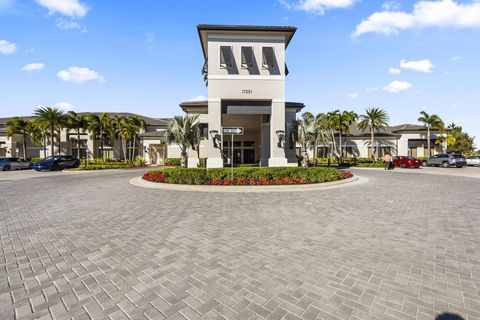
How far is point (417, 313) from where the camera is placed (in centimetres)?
264

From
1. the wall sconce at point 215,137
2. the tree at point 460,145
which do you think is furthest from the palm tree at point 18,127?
the tree at point 460,145

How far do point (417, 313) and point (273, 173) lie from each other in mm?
10355

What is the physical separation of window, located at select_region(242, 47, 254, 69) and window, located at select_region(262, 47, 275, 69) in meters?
1.15

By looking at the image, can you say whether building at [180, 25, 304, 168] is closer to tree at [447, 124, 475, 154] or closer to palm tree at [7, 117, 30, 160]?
palm tree at [7, 117, 30, 160]

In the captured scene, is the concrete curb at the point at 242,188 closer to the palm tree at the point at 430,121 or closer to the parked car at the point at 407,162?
the parked car at the point at 407,162

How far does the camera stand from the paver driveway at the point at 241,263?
2.79 m

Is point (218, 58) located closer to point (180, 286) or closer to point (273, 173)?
point (273, 173)

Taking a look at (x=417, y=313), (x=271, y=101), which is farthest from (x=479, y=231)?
(x=271, y=101)

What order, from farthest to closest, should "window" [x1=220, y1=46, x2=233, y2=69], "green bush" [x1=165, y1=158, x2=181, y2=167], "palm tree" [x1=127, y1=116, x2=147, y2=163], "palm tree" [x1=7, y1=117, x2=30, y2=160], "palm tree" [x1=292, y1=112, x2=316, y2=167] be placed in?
1. "palm tree" [x1=7, y1=117, x2=30, y2=160]
2. "palm tree" [x1=127, y1=116, x2=147, y2=163]
3. "green bush" [x1=165, y1=158, x2=181, y2=167]
4. "palm tree" [x1=292, y1=112, x2=316, y2=167]
5. "window" [x1=220, y1=46, x2=233, y2=69]

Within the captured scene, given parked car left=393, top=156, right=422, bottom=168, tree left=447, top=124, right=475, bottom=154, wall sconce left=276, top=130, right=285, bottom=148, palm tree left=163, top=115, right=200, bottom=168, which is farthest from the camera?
tree left=447, top=124, right=475, bottom=154

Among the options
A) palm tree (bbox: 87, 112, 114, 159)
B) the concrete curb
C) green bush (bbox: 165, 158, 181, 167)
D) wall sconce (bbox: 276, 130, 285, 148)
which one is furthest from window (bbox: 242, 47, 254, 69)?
palm tree (bbox: 87, 112, 114, 159)

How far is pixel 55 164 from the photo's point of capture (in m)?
25.9

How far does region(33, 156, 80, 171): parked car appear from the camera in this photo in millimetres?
25000

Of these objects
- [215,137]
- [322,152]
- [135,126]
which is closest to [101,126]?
[135,126]
